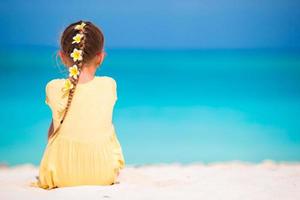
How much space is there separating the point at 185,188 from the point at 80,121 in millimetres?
427

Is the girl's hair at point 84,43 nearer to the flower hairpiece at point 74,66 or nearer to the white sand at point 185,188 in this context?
the flower hairpiece at point 74,66

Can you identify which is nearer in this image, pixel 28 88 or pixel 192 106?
pixel 192 106

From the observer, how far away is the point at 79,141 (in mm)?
2209

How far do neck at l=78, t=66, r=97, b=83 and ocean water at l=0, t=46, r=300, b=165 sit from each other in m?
0.17

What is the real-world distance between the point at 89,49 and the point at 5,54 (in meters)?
5.00

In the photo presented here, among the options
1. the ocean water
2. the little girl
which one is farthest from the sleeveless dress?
the ocean water

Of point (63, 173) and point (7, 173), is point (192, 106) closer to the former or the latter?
point (7, 173)

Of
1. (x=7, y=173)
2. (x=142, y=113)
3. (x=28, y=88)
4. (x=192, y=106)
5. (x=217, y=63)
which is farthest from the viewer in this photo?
(x=217, y=63)

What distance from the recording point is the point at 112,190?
214 centimetres

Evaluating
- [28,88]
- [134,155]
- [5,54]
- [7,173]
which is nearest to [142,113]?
[134,155]

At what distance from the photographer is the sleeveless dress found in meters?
2.21

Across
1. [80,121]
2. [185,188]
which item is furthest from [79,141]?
[185,188]

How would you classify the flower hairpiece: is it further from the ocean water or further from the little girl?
the ocean water

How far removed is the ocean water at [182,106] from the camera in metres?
3.66
